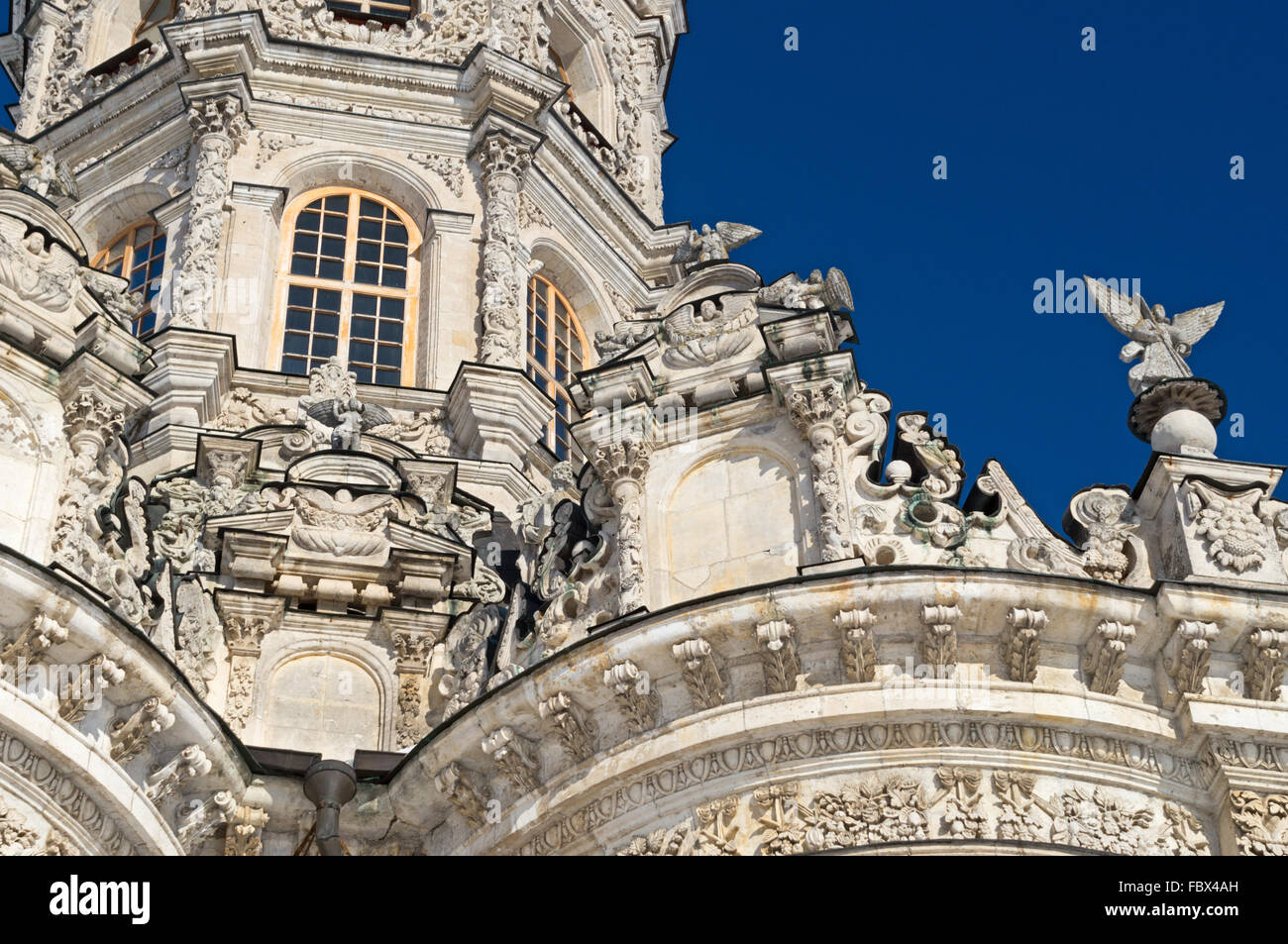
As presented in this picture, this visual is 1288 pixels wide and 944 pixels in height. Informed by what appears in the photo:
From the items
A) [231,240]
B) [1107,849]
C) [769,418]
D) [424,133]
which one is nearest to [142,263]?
[231,240]

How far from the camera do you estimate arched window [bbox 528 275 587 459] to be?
102ft

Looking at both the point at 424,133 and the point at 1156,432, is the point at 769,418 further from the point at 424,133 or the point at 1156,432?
the point at 424,133

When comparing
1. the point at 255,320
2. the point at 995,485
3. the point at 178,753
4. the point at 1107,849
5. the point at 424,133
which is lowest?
the point at 1107,849

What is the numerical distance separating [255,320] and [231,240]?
1.46 m

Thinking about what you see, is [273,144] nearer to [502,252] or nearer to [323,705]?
[502,252]

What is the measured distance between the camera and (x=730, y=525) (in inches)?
819

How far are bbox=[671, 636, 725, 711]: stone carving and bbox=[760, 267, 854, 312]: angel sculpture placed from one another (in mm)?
4784

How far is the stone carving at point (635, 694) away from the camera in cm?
1898

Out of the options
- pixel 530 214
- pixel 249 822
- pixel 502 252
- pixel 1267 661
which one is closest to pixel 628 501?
pixel 249 822

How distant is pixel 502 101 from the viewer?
33.5 metres

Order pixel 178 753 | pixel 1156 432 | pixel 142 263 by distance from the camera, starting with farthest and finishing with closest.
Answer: pixel 142 263
pixel 1156 432
pixel 178 753

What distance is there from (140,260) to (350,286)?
126 inches

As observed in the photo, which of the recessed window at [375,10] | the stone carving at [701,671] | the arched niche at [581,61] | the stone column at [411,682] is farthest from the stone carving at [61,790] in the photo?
the arched niche at [581,61]

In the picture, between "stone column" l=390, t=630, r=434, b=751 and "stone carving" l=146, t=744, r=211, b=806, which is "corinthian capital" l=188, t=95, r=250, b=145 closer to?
"stone column" l=390, t=630, r=434, b=751
